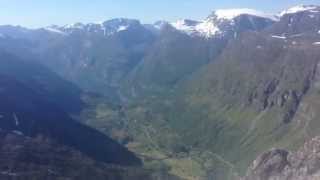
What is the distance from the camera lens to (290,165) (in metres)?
144

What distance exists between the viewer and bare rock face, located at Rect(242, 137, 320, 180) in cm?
13675

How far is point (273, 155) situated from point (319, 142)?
1408cm

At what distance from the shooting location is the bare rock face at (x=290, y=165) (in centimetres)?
13675

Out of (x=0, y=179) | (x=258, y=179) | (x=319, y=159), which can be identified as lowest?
(x=0, y=179)

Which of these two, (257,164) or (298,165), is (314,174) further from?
(257,164)

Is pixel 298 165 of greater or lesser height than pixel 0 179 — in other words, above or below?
above

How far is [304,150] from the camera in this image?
474ft

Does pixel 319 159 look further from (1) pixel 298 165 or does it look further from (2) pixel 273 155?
(2) pixel 273 155

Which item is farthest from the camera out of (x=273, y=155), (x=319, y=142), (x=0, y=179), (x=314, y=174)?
(x=0, y=179)

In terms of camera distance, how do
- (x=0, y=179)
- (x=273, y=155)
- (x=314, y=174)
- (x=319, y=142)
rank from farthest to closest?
1. (x=0, y=179)
2. (x=273, y=155)
3. (x=319, y=142)
4. (x=314, y=174)

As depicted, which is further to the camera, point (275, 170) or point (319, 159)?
point (275, 170)

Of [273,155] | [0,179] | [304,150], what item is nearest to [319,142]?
[304,150]

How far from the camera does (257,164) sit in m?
156

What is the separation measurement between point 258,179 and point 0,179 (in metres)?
77.3
